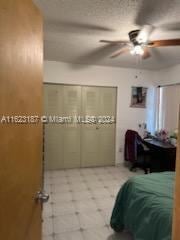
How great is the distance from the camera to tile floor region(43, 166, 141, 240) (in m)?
2.32

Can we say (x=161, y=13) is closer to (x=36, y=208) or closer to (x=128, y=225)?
(x=36, y=208)

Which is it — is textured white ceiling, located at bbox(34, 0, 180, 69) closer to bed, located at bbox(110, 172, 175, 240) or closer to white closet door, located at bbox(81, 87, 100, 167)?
white closet door, located at bbox(81, 87, 100, 167)

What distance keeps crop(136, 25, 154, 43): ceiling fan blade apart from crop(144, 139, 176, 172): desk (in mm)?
2168

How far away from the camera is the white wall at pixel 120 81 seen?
4320 mm

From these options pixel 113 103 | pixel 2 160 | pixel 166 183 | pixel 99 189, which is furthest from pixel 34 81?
pixel 113 103

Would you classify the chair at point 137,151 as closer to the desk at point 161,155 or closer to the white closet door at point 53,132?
the desk at point 161,155

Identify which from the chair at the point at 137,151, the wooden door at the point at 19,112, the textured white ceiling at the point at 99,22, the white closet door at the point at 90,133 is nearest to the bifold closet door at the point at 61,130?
the white closet door at the point at 90,133

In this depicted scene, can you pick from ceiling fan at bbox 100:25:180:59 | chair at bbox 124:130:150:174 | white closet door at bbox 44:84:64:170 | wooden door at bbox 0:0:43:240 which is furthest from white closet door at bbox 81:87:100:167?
wooden door at bbox 0:0:43:240

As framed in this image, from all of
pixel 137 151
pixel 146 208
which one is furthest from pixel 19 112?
pixel 137 151

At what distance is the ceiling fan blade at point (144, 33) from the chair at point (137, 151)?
2.25 metres

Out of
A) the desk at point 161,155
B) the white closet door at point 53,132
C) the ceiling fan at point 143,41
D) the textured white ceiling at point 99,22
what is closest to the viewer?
the textured white ceiling at point 99,22

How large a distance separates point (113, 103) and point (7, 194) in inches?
159

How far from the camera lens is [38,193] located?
49.3 inches

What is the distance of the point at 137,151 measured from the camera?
13.9 feet
